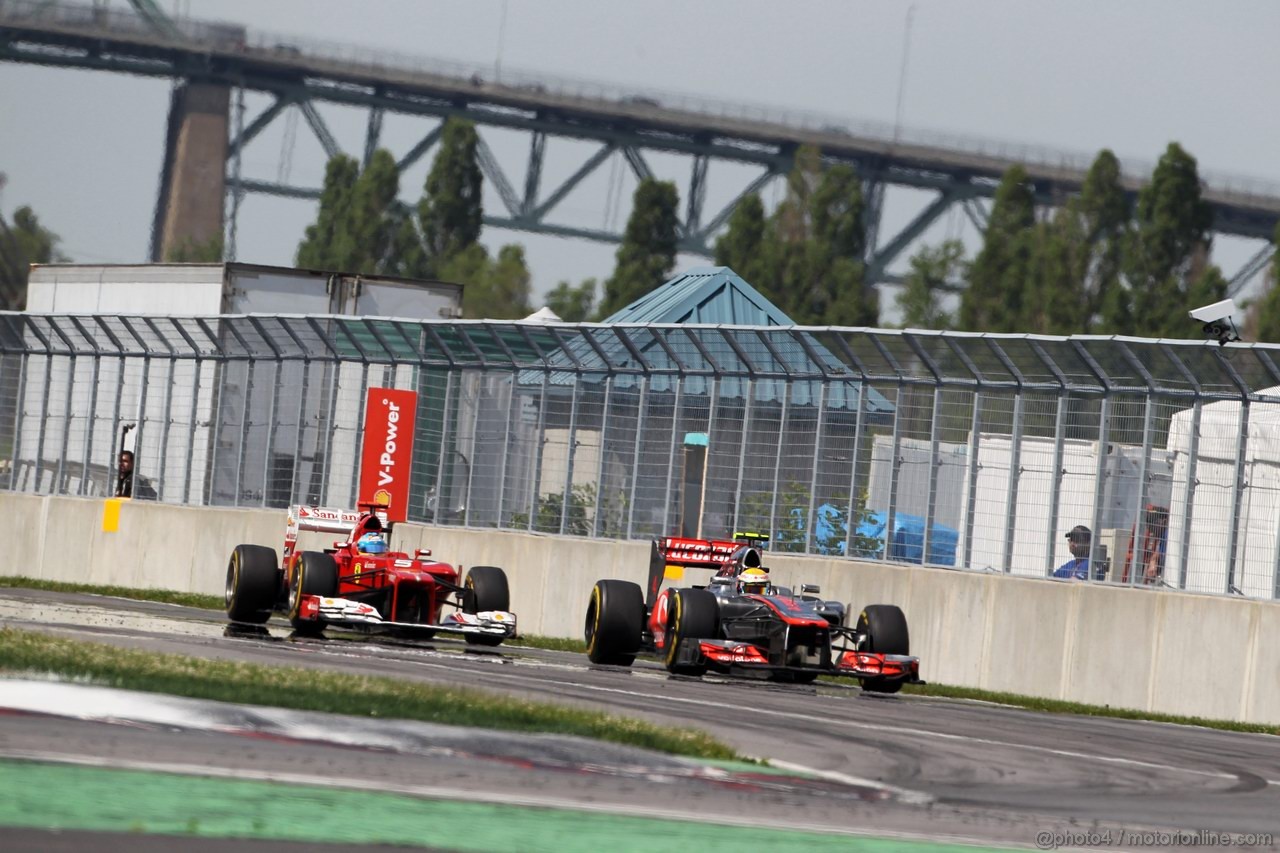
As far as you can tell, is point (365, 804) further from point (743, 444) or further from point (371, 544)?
point (743, 444)

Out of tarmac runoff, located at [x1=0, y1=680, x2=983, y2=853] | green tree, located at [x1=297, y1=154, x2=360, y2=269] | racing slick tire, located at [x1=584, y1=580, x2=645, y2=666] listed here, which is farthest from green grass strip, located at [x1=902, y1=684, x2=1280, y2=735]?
green tree, located at [x1=297, y1=154, x2=360, y2=269]

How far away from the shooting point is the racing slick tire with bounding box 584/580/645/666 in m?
17.4

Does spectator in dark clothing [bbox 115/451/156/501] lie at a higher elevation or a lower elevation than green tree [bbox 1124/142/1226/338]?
lower

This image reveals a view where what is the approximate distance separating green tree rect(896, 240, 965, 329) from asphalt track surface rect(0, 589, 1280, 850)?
243ft

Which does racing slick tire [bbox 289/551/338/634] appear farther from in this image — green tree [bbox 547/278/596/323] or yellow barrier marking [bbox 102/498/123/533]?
green tree [bbox 547/278/596/323]

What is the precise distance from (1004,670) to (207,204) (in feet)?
279

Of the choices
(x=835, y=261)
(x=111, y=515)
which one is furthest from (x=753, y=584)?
(x=835, y=261)

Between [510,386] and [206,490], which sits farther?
[206,490]

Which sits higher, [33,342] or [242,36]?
[242,36]

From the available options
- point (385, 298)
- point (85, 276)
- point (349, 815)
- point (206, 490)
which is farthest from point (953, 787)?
point (85, 276)

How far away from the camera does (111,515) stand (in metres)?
28.8

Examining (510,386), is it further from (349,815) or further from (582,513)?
(349,815)

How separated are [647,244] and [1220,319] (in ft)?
231

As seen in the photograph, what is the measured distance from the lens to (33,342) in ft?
99.9
